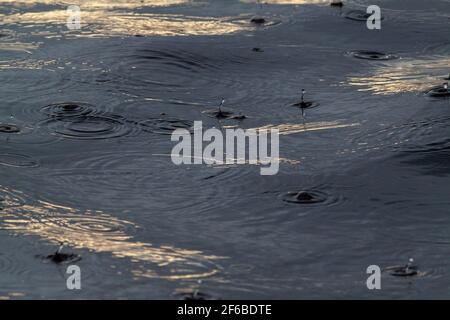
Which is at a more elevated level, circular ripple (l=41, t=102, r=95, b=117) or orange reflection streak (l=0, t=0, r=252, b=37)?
orange reflection streak (l=0, t=0, r=252, b=37)

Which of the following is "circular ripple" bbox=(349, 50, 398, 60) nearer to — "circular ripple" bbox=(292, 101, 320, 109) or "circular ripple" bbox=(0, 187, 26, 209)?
"circular ripple" bbox=(292, 101, 320, 109)

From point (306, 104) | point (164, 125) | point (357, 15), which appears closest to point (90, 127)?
point (164, 125)

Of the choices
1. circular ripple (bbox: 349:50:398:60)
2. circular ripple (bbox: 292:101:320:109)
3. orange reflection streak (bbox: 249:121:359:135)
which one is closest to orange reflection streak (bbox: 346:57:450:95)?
circular ripple (bbox: 349:50:398:60)

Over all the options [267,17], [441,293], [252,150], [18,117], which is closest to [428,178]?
[252,150]

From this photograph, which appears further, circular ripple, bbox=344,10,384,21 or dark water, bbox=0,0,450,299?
circular ripple, bbox=344,10,384,21

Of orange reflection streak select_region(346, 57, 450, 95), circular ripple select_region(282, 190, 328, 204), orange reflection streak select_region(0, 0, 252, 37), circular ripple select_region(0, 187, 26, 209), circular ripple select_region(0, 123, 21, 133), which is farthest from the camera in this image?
orange reflection streak select_region(0, 0, 252, 37)

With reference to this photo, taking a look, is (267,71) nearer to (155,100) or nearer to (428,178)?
(155,100)

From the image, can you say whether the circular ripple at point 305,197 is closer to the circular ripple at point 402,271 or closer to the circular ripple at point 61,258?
the circular ripple at point 402,271
